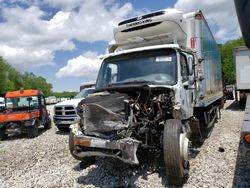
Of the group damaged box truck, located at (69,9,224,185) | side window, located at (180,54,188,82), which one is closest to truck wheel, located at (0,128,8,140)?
damaged box truck, located at (69,9,224,185)

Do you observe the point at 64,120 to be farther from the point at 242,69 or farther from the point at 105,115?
the point at 242,69

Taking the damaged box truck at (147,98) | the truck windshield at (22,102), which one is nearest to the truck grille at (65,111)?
the truck windshield at (22,102)

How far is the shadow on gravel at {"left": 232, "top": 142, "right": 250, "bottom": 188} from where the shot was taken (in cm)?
516

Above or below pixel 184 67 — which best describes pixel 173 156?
below

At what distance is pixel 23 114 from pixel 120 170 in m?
7.06

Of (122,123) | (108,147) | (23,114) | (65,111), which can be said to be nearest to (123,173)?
(108,147)

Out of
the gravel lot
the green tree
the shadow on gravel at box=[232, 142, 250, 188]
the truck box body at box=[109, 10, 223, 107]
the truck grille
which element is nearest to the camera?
the shadow on gravel at box=[232, 142, 250, 188]

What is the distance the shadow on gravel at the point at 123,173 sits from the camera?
562 centimetres

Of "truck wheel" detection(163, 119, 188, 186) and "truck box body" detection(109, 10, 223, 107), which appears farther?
"truck box body" detection(109, 10, 223, 107)

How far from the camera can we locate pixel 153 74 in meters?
6.24

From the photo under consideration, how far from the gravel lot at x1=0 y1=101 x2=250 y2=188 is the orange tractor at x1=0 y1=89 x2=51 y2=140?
3.19 m

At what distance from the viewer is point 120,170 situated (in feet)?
20.8

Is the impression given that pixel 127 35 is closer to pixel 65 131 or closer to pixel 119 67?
pixel 119 67

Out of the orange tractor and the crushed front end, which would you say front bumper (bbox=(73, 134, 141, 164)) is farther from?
the orange tractor
